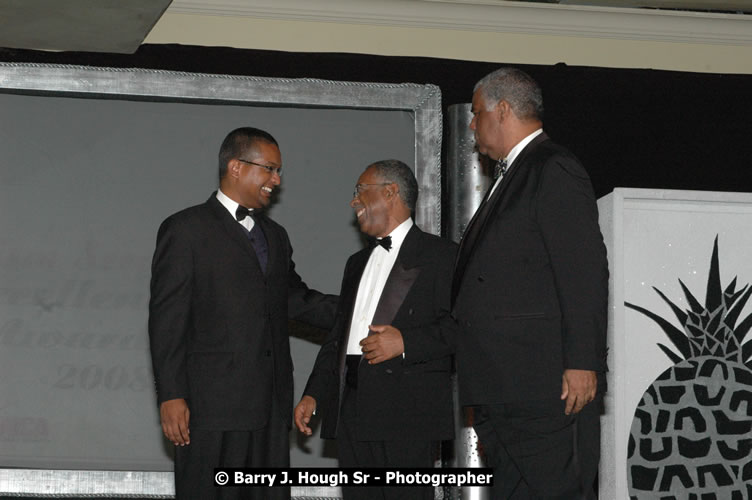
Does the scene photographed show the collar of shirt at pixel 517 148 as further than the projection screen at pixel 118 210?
No

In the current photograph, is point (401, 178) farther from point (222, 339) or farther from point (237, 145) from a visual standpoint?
point (222, 339)

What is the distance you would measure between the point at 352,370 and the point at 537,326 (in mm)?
937

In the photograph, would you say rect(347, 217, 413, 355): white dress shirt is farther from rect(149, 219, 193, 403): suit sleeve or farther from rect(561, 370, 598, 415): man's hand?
rect(561, 370, 598, 415): man's hand

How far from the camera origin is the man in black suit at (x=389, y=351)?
12.2ft

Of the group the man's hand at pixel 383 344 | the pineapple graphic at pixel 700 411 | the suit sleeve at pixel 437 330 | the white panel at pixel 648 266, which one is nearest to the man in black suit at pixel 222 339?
the man's hand at pixel 383 344

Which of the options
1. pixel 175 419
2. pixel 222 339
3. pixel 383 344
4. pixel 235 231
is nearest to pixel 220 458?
pixel 175 419

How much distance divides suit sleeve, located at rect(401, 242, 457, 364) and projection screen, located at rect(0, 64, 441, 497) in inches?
45.9

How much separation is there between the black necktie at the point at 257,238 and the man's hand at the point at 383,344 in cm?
50

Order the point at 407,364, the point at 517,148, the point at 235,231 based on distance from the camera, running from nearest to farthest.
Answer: the point at 517,148, the point at 407,364, the point at 235,231

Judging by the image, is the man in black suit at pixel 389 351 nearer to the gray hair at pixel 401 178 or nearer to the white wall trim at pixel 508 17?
the gray hair at pixel 401 178

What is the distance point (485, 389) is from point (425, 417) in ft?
2.18

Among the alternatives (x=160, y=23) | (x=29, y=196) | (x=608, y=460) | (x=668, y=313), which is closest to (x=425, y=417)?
(x=608, y=460)

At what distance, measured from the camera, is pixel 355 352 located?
3834 mm

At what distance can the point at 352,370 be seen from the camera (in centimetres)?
381
